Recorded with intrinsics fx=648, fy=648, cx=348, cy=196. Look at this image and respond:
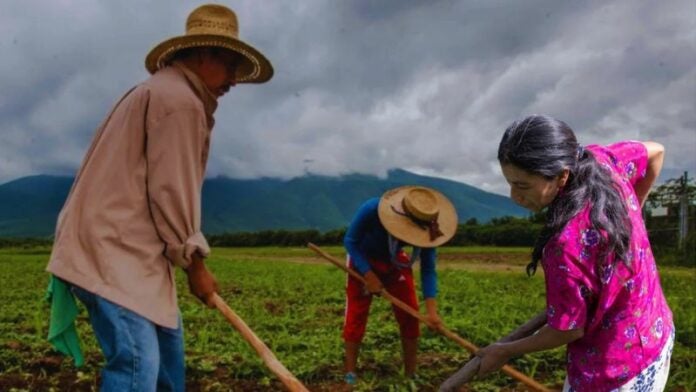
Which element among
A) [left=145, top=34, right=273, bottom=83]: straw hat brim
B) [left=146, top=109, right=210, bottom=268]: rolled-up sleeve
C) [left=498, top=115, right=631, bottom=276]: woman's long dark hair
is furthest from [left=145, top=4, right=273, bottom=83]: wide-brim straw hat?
[left=498, top=115, right=631, bottom=276]: woman's long dark hair

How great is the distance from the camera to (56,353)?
16.7ft

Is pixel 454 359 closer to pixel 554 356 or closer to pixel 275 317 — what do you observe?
pixel 554 356

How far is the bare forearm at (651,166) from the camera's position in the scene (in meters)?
2.22

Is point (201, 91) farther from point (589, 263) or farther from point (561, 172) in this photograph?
point (589, 263)

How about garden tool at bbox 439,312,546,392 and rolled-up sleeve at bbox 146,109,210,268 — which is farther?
rolled-up sleeve at bbox 146,109,210,268

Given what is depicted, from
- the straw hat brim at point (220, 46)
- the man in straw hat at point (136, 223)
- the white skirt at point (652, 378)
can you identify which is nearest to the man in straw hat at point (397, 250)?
the straw hat brim at point (220, 46)

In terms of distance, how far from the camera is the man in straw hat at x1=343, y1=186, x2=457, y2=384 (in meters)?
3.97

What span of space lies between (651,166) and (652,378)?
2.46 feet

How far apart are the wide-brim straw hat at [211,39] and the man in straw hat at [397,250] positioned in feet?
4.99

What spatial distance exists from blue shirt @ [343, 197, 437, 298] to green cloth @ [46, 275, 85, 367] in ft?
6.60

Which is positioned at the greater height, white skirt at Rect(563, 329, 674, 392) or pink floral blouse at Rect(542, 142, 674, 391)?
pink floral blouse at Rect(542, 142, 674, 391)

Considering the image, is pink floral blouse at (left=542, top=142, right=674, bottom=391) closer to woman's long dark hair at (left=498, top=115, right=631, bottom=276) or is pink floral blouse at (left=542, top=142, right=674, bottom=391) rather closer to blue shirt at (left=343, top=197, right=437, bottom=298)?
woman's long dark hair at (left=498, top=115, right=631, bottom=276)

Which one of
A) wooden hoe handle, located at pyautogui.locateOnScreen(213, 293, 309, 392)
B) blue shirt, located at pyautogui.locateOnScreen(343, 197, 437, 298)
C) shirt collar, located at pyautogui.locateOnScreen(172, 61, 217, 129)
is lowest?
wooden hoe handle, located at pyautogui.locateOnScreen(213, 293, 309, 392)

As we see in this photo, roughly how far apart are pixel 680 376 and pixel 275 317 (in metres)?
4.21
